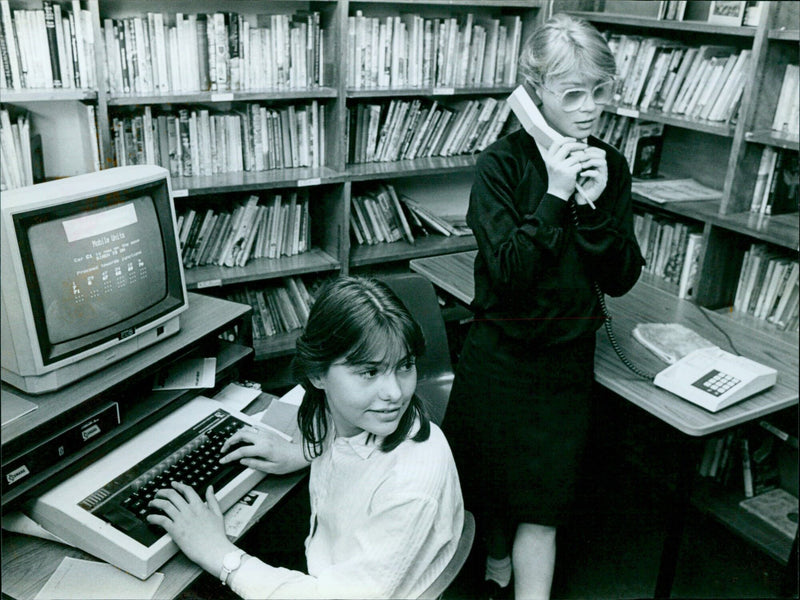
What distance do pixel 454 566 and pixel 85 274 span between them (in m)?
0.92

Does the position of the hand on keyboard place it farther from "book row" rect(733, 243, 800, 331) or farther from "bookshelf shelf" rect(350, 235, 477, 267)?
"bookshelf shelf" rect(350, 235, 477, 267)

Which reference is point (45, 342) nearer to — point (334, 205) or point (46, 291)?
point (46, 291)

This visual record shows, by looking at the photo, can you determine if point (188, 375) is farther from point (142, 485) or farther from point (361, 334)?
point (361, 334)

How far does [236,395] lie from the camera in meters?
1.80

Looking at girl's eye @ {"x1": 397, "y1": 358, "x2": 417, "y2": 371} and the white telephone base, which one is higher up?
girl's eye @ {"x1": 397, "y1": 358, "x2": 417, "y2": 371}

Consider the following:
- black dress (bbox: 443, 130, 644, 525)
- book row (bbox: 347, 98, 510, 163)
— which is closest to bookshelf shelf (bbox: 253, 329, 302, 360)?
book row (bbox: 347, 98, 510, 163)

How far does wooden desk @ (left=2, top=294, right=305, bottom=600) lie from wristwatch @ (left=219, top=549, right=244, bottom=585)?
0.05 metres

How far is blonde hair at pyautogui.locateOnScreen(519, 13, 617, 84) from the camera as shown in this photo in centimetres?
157

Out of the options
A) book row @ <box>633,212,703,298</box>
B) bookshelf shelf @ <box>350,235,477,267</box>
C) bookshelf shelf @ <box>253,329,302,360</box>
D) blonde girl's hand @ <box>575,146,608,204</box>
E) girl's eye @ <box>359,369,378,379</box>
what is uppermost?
blonde girl's hand @ <box>575,146,608,204</box>

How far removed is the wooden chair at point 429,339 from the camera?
222cm

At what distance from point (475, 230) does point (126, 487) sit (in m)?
0.93

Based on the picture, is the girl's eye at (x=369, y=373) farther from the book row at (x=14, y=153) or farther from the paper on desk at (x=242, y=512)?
the book row at (x=14, y=153)

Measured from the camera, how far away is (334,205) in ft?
10.3

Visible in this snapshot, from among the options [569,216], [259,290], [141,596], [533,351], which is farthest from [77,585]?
[259,290]
